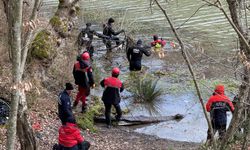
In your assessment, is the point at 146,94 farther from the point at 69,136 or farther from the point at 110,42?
the point at 69,136

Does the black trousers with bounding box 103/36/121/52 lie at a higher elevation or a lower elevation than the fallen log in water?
higher

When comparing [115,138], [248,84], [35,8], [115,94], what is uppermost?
[35,8]

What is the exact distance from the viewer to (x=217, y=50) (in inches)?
766

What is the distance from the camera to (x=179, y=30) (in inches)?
890

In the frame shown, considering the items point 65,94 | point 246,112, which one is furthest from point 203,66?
point 246,112

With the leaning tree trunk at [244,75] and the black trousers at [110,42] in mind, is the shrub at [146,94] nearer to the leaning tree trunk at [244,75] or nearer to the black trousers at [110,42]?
the black trousers at [110,42]

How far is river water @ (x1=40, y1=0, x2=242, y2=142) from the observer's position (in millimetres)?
12469

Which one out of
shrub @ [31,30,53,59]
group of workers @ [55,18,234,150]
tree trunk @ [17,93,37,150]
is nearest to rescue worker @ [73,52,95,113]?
group of workers @ [55,18,234,150]

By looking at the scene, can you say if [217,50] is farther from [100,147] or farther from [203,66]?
[100,147]

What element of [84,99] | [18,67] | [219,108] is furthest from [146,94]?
[18,67]

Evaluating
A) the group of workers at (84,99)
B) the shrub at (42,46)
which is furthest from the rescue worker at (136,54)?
the shrub at (42,46)

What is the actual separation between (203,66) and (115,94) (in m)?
7.61

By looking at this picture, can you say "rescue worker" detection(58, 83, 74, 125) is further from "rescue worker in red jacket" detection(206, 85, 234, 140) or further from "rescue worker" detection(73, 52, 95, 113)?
"rescue worker in red jacket" detection(206, 85, 234, 140)

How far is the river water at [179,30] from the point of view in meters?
12.5
